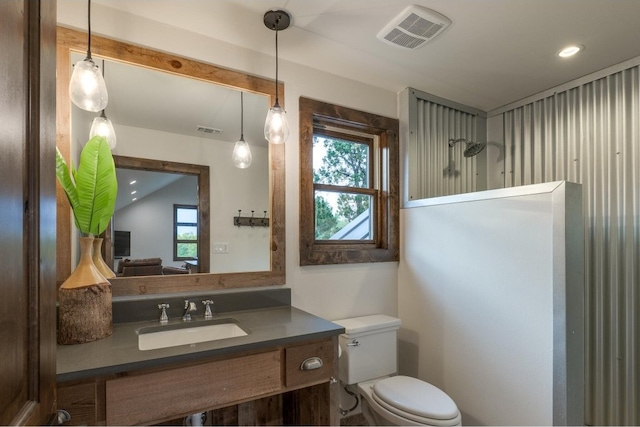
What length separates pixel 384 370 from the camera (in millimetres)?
1947

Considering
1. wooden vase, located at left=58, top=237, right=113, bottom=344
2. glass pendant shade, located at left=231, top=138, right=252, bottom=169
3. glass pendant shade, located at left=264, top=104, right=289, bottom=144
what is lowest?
wooden vase, located at left=58, top=237, right=113, bottom=344

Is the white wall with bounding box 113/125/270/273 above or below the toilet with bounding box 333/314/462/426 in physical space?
above

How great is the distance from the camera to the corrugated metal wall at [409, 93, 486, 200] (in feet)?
7.80

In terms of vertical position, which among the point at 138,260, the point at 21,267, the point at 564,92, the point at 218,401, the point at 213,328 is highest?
the point at 564,92

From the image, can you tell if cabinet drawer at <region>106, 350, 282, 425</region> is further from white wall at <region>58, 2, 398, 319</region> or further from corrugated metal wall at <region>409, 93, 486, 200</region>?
corrugated metal wall at <region>409, 93, 486, 200</region>

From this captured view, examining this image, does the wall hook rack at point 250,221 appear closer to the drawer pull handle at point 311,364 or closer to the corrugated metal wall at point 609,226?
the drawer pull handle at point 311,364

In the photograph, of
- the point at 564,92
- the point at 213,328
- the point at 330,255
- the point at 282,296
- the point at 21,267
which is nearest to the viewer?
the point at 21,267

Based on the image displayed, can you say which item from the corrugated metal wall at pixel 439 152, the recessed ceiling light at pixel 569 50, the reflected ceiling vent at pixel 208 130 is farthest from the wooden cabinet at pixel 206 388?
the recessed ceiling light at pixel 569 50

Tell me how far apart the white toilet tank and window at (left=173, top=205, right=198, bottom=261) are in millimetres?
1005

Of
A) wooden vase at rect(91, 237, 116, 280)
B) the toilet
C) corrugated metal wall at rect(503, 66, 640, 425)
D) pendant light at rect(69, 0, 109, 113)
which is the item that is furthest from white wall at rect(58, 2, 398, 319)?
corrugated metal wall at rect(503, 66, 640, 425)

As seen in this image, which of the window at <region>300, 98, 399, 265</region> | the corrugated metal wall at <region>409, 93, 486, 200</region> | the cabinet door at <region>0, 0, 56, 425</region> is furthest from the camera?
the corrugated metal wall at <region>409, 93, 486, 200</region>

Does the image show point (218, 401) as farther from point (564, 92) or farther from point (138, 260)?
point (564, 92)

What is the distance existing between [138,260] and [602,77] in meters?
3.07

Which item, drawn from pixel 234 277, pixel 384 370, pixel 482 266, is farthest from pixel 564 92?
pixel 234 277
